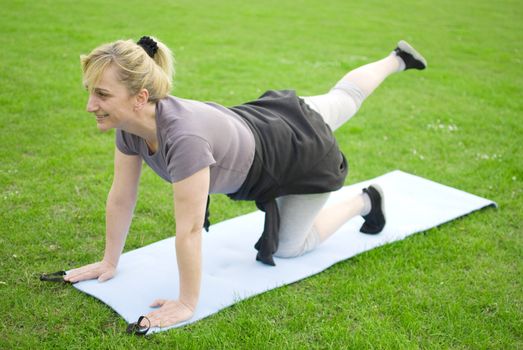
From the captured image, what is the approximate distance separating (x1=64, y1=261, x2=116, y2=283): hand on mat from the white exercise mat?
1.4 inches

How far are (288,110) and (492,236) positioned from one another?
1.81 m

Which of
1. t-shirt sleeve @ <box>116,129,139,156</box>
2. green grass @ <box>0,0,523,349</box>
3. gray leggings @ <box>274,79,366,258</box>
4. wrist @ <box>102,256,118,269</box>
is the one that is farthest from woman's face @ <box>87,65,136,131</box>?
gray leggings @ <box>274,79,366,258</box>

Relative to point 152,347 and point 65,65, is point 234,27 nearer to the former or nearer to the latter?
point 65,65

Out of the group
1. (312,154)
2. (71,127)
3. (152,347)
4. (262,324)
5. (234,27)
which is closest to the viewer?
(152,347)

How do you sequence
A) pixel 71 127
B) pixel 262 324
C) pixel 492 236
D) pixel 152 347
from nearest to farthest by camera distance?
pixel 152 347 < pixel 262 324 < pixel 492 236 < pixel 71 127

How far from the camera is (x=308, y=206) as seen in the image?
136 inches

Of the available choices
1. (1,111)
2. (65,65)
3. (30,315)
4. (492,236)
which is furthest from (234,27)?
(30,315)

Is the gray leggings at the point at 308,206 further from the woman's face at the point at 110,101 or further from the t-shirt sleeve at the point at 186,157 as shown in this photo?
the woman's face at the point at 110,101

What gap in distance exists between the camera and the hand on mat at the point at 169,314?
284cm

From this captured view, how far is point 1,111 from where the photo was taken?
583 cm

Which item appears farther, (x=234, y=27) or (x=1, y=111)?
(x=234, y=27)

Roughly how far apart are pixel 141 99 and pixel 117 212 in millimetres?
771

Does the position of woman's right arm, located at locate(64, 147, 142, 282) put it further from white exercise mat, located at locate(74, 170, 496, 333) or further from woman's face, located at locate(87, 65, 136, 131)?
woman's face, located at locate(87, 65, 136, 131)

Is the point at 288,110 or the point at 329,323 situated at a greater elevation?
the point at 288,110
